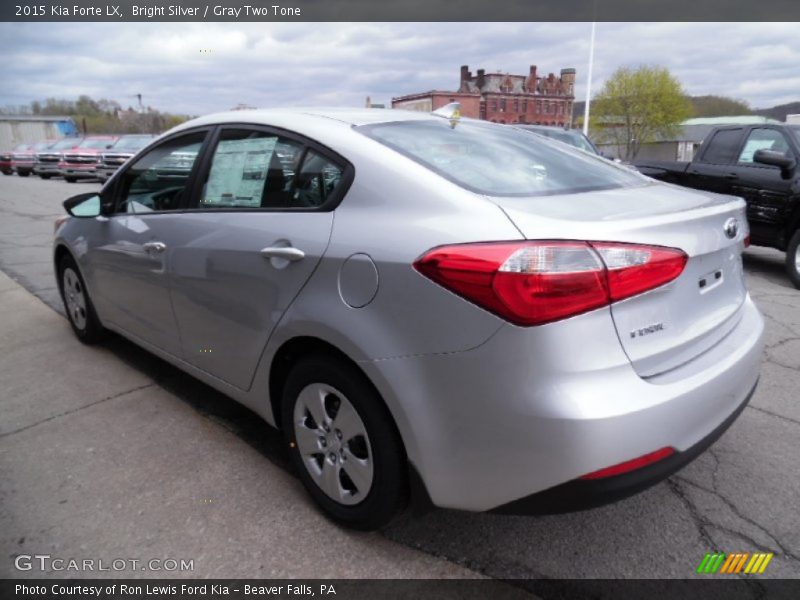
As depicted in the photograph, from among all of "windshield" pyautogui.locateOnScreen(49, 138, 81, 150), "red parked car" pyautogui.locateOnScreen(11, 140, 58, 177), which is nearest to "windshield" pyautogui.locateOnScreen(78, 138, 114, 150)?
A: "windshield" pyautogui.locateOnScreen(49, 138, 81, 150)

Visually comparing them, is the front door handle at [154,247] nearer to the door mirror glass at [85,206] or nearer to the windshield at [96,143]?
the door mirror glass at [85,206]

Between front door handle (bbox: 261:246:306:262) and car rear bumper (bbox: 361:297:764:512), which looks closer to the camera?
car rear bumper (bbox: 361:297:764:512)

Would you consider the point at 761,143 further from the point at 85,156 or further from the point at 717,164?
the point at 85,156

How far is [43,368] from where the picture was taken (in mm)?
3979

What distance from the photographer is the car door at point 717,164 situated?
23.2ft

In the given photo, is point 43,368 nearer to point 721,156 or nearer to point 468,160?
point 468,160

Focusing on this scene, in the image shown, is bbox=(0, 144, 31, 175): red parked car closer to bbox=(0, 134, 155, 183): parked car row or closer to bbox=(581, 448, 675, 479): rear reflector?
bbox=(0, 134, 155, 183): parked car row

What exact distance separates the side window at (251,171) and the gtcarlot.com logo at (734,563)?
81.8 inches

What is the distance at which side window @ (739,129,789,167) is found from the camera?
6.57 m

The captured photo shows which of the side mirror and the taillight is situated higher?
the side mirror

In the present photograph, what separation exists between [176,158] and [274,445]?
167 cm

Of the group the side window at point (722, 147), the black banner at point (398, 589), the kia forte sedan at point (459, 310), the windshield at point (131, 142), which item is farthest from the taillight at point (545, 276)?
the windshield at point (131, 142)

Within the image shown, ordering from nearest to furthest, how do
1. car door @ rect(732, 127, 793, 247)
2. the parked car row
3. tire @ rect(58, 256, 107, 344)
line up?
tire @ rect(58, 256, 107, 344)
car door @ rect(732, 127, 793, 247)
the parked car row

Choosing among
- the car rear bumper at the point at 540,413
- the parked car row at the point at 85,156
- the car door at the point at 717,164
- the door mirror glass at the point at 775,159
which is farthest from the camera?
the parked car row at the point at 85,156
